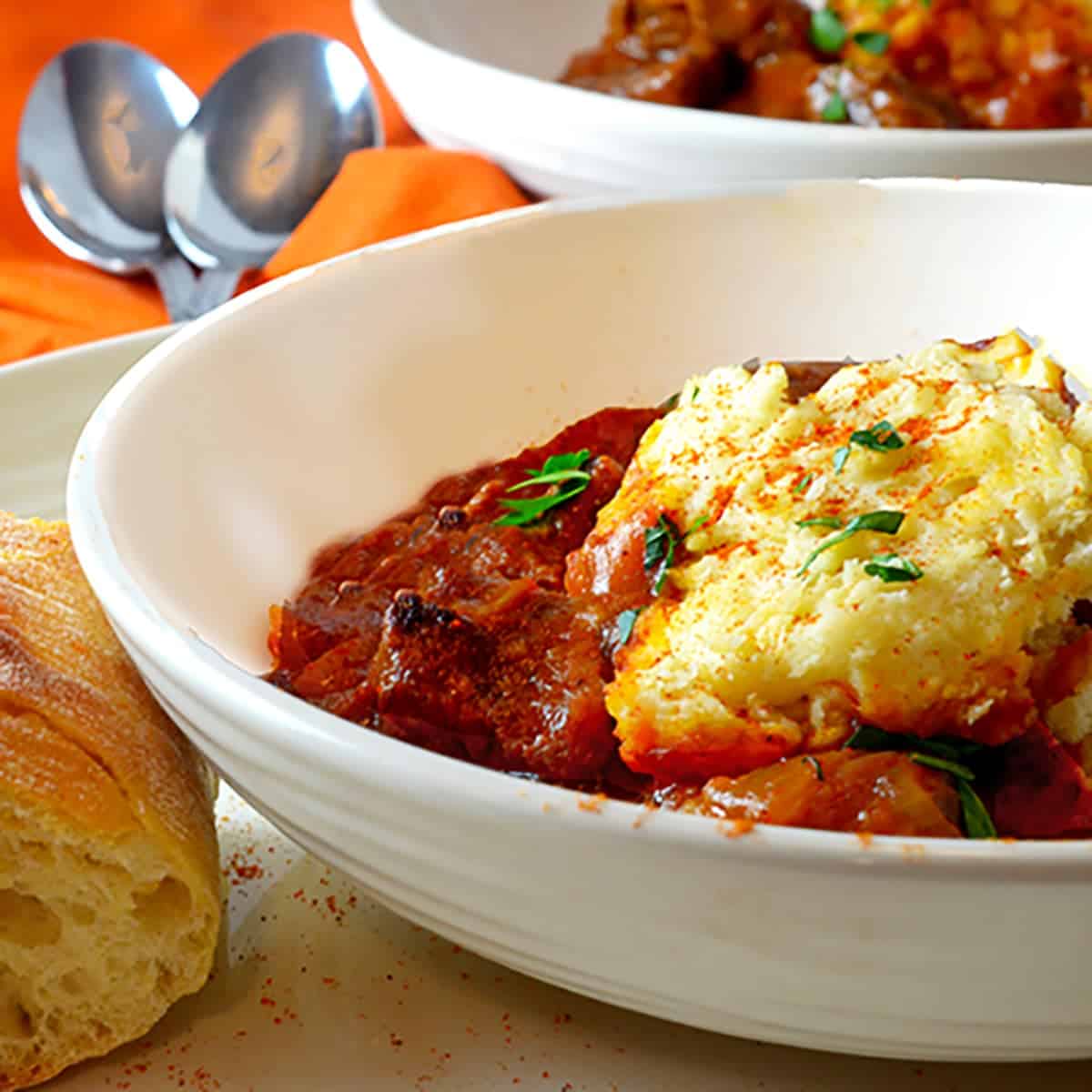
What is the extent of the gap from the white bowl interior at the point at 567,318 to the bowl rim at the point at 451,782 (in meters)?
0.56

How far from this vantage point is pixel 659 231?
295 cm

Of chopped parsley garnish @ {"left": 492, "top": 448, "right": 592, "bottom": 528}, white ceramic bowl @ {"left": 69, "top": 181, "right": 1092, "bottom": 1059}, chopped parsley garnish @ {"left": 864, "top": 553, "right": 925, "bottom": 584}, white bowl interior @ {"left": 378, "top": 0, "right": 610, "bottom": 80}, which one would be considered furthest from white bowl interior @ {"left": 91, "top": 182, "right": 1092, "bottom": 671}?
white bowl interior @ {"left": 378, "top": 0, "right": 610, "bottom": 80}

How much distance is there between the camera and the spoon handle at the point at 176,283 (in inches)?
162

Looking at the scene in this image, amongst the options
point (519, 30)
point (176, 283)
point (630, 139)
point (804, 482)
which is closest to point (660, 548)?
point (804, 482)

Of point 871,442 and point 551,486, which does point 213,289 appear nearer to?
point 551,486

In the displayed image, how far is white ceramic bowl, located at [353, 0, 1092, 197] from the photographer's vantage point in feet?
10.8

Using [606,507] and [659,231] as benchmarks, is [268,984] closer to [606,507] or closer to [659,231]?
[606,507]

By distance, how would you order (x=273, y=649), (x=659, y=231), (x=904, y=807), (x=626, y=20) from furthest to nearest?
(x=626, y=20)
(x=659, y=231)
(x=273, y=649)
(x=904, y=807)

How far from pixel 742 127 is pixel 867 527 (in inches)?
68.9

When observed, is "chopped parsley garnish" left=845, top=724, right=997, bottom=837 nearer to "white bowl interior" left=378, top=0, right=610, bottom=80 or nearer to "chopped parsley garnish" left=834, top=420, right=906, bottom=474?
"chopped parsley garnish" left=834, top=420, right=906, bottom=474

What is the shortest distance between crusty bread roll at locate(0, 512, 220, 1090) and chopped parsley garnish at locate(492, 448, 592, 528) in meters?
0.62

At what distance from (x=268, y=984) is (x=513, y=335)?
129cm

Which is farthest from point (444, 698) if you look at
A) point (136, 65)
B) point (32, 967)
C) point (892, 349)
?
point (136, 65)

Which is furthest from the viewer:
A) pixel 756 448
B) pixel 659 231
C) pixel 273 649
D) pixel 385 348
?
pixel 659 231
